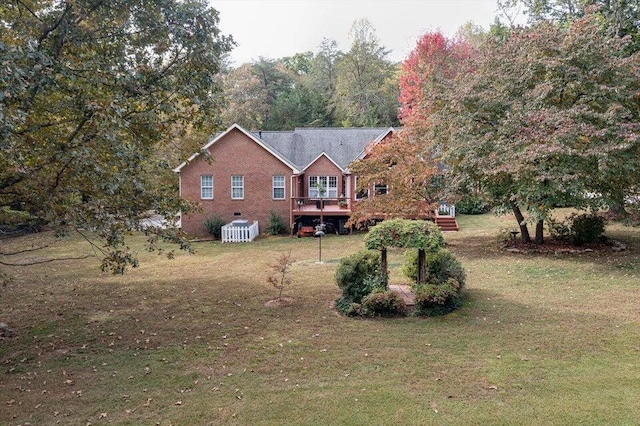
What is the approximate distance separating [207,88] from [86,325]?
6483mm

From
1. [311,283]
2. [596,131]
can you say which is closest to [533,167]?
[596,131]

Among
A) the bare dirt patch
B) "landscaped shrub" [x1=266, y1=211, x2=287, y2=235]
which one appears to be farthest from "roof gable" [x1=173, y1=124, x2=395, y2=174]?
the bare dirt patch

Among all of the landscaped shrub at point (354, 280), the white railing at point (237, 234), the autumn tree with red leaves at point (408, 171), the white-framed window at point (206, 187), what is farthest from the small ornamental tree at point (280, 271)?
the white-framed window at point (206, 187)

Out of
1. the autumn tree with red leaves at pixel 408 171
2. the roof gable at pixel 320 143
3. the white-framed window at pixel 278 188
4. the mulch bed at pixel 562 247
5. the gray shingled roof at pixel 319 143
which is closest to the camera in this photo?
the mulch bed at pixel 562 247

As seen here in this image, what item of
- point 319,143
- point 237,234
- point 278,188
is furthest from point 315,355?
point 319,143

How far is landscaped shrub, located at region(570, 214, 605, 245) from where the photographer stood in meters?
18.7

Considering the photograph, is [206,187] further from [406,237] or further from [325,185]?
[406,237]

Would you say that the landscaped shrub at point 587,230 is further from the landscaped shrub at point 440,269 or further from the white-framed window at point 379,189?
the landscaped shrub at point 440,269

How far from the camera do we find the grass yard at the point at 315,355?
6.52 meters

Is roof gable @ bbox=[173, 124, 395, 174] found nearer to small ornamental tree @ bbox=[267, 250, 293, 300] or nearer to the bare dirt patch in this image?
small ornamental tree @ bbox=[267, 250, 293, 300]

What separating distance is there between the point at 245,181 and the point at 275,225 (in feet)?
10.9

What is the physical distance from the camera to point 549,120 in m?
15.7

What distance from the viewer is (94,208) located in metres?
8.38

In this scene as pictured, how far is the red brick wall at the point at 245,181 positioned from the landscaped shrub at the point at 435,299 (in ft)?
55.7
